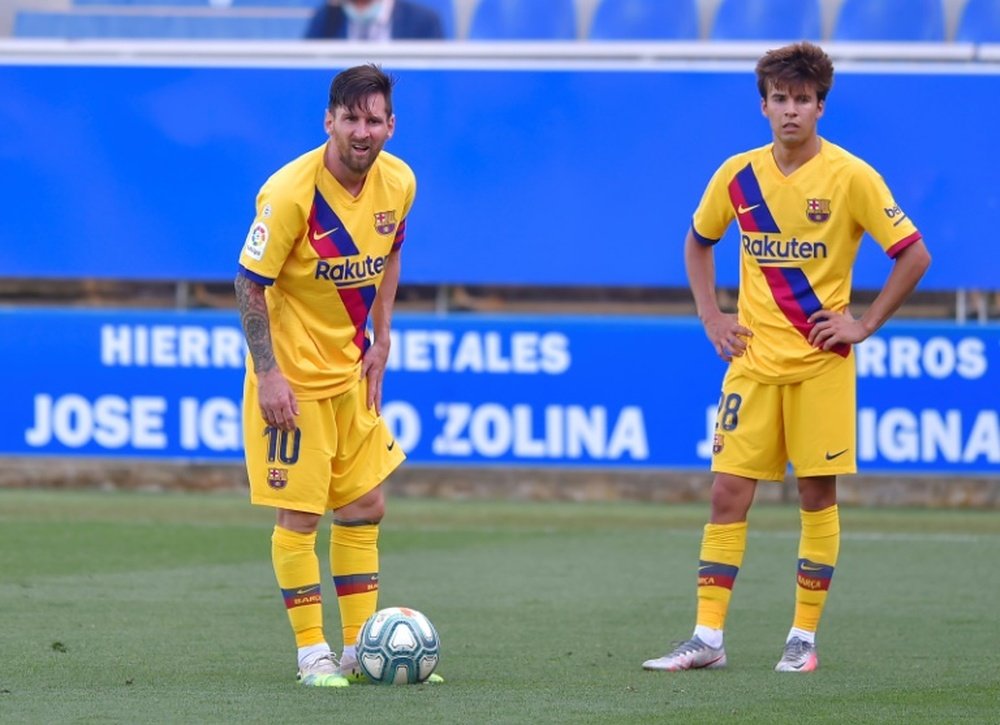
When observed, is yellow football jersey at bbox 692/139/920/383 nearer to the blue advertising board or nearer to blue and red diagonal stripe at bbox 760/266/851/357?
blue and red diagonal stripe at bbox 760/266/851/357

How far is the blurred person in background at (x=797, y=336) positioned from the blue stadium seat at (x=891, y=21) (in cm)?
826

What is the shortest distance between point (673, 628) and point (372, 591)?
1686 millimetres

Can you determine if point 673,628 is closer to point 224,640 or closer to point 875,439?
point 224,640

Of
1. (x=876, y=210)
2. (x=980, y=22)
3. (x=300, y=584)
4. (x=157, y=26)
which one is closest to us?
(x=300, y=584)

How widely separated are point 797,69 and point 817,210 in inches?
20.0

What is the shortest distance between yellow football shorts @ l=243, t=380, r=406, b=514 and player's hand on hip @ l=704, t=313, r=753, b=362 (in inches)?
51.0

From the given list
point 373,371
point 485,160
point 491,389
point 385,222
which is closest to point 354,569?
point 373,371

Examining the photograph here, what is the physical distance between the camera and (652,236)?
1316 centimetres

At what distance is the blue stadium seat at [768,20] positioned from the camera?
14.6 metres

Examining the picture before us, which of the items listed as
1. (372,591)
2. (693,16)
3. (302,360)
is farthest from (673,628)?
(693,16)

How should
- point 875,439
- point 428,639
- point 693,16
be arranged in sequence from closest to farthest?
point 428,639
point 875,439
point 693,16

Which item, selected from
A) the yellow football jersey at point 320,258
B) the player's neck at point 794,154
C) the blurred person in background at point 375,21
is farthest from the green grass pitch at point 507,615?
the blurred person in background at point 375,21

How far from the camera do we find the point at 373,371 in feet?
20.6

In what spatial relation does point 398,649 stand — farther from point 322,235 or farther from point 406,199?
point 406,199
